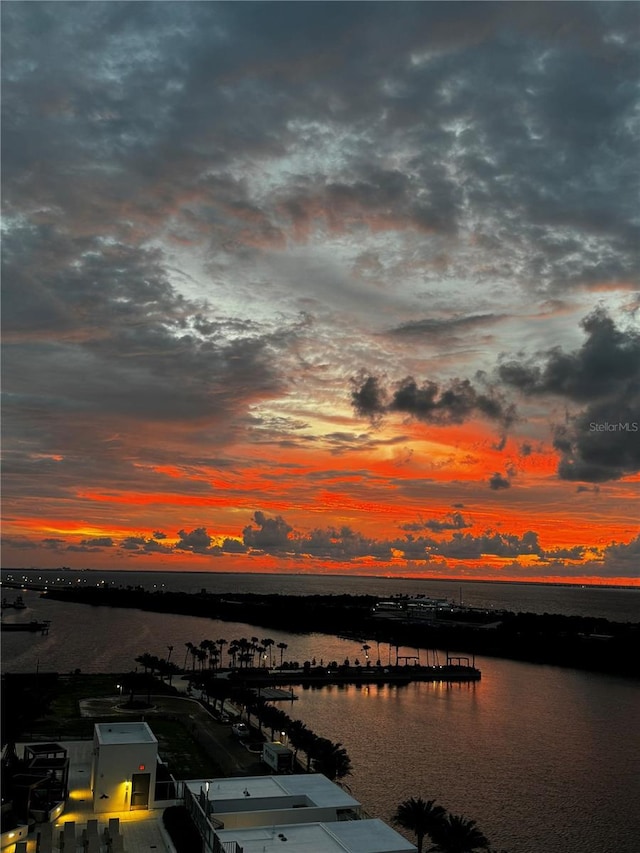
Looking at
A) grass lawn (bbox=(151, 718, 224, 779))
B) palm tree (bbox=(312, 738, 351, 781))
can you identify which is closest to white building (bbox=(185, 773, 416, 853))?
palm tree (bbox=(312, 738, 351, 781))

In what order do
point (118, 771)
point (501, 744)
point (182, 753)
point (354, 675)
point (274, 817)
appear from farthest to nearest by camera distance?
point (354, 675) → point (501, 744) → point (182, 753) → point (118, 771) → point (274, 817)

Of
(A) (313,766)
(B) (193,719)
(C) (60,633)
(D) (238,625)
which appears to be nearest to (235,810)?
(A) (313,766)

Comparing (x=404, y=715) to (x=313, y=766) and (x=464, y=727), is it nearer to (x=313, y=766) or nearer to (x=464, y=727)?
(x=464, y=727)

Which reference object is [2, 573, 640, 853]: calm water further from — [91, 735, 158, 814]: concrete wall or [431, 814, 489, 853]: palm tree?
[91, 735, 158, 814]: concrete wall

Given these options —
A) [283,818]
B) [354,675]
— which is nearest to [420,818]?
[283,818]

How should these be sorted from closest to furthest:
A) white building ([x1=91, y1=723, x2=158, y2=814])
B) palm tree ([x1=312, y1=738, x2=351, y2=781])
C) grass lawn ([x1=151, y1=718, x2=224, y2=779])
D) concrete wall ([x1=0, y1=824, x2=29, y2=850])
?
1. concrete wall ([x1=0, y1=824, x2=29, y2=850])
2. white building ([x1=91, y1=723, x2=158, y2=814])
3. palm tree ([x1=312, y1=738, x2=351, y2=781])
4. grass lawn ([x1=151, y1=718, x2=224, y2=779])

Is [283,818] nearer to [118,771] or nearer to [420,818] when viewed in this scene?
[420,818]

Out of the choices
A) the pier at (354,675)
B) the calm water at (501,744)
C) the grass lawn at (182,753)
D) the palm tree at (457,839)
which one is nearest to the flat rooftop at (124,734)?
the grass lawn at (182,753)

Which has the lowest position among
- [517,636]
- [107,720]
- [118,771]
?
[517,636]
